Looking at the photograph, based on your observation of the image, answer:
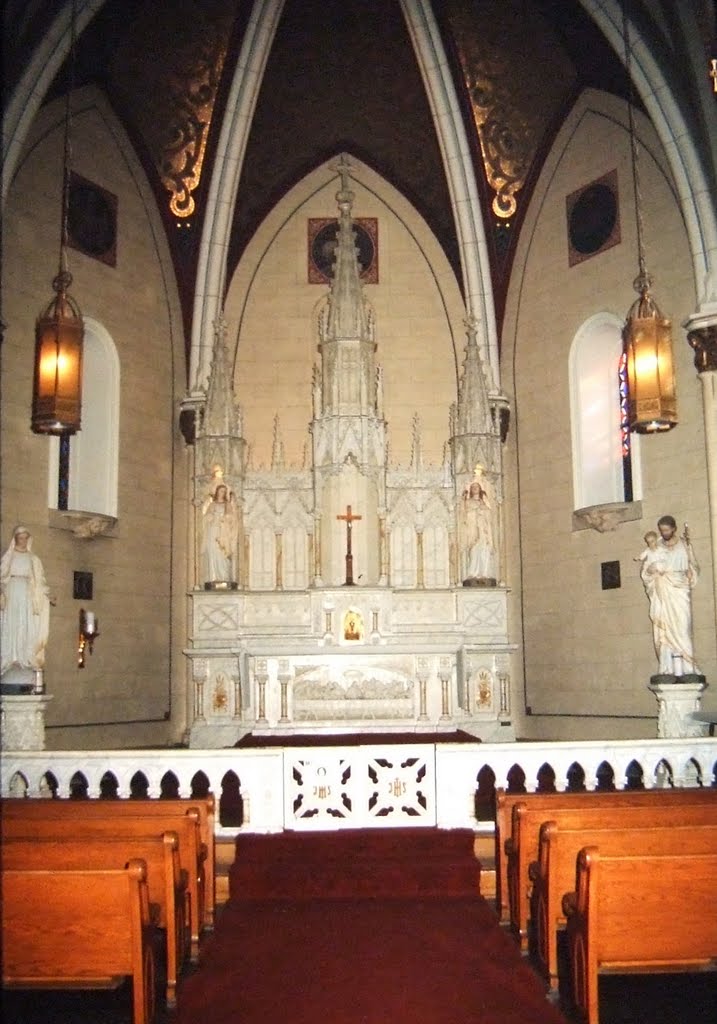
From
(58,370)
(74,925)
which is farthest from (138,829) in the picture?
(58,370)

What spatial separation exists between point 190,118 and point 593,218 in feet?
23.1

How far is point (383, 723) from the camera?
15719 mm

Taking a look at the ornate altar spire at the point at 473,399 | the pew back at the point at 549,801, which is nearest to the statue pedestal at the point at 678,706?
the pew back at the point at 549,801

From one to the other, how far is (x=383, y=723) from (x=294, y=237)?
9.44 m

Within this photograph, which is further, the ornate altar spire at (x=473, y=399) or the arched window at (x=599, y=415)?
→ the arched window at (x=599, y=415)

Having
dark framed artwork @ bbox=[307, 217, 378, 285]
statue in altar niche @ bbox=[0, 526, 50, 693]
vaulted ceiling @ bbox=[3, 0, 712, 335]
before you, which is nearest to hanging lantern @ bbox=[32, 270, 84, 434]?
statue in altar niche @ bbox=[0, 526, 50, 693]

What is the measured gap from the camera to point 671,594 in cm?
1371

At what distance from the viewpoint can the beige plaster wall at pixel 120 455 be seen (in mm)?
15938

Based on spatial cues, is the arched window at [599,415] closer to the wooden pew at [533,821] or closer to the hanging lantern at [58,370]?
the hanging lantern at [58,370]

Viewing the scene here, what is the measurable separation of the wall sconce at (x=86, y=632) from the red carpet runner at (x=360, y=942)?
295 inches

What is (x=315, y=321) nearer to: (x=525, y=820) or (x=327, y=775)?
(x=327, y=775)

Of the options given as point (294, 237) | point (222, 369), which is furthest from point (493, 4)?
point (222, 369)

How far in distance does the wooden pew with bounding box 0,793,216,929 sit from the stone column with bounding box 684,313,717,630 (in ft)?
28.6

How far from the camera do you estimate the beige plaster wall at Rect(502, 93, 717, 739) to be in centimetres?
1585
